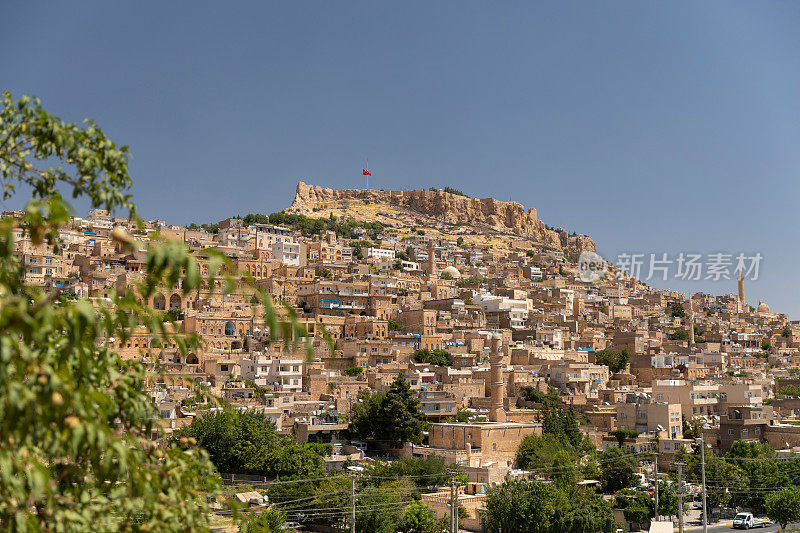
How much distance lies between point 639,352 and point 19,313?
5465 centimetres

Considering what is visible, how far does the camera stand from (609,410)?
3909cm

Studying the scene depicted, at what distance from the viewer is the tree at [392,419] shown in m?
31.6

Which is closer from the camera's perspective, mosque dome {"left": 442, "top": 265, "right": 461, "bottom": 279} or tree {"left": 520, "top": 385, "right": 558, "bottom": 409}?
tree {"left": 520, "top": 385, "right": 558, "bottom": 409}

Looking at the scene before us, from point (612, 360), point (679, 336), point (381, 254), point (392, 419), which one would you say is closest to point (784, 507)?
point (392, 419)

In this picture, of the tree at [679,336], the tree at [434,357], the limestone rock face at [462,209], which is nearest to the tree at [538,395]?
the tree at [434,357]

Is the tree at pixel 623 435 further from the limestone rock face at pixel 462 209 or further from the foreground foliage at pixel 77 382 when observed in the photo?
the limestone rock face at pixel 462 209

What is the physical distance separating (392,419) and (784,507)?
13.6m

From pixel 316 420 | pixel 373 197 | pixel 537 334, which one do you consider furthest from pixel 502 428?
pixel 373 197

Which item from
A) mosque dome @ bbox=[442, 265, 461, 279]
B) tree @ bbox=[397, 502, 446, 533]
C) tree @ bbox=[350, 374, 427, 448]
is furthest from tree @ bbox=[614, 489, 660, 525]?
mosque dome @ bbox=[442, 265, 461, 279]

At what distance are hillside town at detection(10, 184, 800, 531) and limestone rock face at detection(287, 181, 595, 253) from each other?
27.4m

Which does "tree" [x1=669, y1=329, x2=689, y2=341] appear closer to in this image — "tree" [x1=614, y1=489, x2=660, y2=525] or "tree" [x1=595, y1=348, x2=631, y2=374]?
"tree" [x1=595, y1=348, x2=631, y2=374]

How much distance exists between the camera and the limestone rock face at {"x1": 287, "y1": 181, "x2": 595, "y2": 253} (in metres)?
118

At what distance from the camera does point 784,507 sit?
27.6 metres

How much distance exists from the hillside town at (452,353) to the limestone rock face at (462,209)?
27.4 meters
